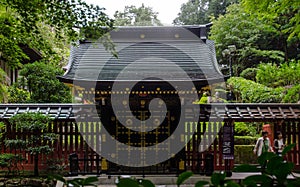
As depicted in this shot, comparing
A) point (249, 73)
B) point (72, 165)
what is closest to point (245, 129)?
point (249, 73)

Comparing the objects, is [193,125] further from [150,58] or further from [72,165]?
[72,165]

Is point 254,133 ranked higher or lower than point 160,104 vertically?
lower

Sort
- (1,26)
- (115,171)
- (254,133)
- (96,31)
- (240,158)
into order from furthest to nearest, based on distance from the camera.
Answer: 1. (254,133)
2. (240,158)
3. (115,171)
4. (1,26)
5. (96,31)

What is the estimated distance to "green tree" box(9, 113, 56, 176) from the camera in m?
10.4

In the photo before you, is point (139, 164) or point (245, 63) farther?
point (245, 63)

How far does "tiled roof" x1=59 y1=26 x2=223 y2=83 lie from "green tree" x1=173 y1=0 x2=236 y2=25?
2108 cm

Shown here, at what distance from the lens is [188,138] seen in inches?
430

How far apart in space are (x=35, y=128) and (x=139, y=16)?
105ft

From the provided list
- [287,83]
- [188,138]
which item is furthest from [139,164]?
[287,83]

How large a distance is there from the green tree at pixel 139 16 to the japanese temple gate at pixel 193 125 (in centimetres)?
2912

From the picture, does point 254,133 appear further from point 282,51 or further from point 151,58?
point 282,51

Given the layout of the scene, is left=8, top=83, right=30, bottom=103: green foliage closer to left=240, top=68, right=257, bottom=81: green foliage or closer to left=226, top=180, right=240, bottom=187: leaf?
left=240, top=68, right=257, bottom=81: green foliage

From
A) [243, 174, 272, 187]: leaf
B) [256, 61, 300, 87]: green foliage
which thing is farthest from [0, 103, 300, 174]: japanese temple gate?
[243, 174, 272, 187]: leaf

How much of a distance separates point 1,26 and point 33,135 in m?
5.88
